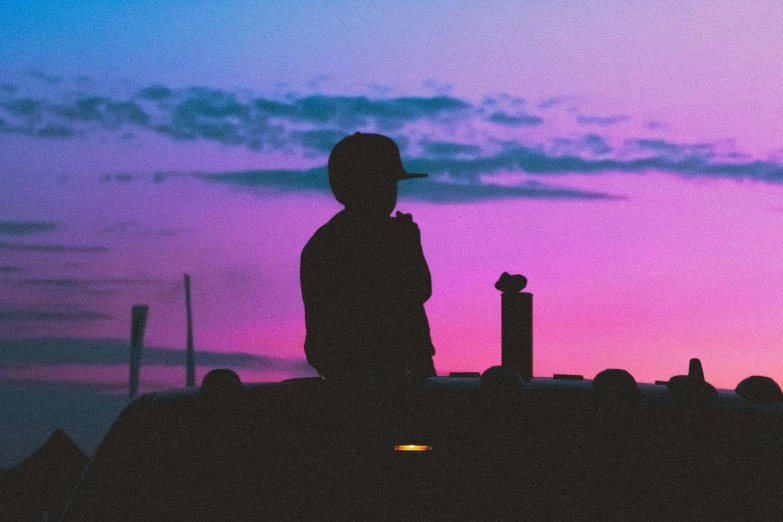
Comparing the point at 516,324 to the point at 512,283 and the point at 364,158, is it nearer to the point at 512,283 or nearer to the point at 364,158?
the point at 512,283

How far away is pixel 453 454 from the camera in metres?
3.89

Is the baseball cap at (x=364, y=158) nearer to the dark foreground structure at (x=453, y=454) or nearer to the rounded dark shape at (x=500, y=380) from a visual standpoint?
the dark foreground structure at (x=453, y=454)

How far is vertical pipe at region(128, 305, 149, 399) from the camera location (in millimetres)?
23047

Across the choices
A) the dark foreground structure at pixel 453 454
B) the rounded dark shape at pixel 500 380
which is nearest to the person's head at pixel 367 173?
the dark foreground structure at pixel 453 454

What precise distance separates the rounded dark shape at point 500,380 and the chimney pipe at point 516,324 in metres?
0.84

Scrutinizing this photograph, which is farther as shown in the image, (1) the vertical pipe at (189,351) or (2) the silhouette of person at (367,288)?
(1) the vertical pipe at (189,351)

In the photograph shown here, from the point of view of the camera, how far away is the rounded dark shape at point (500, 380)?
4102 mm

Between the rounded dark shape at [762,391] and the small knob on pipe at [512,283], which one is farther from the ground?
the small knob on pipe at [512,283]

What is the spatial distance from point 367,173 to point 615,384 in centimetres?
167

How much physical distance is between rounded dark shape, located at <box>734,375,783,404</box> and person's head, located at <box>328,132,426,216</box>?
1708mm

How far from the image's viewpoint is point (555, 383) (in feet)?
14.5

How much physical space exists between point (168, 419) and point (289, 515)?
712 millimetres

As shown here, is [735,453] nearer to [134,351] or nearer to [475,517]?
[475,517]

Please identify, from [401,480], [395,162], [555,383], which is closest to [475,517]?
[401,480]
